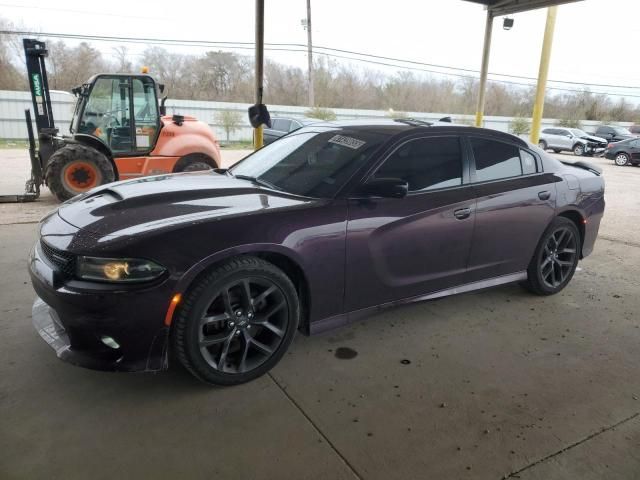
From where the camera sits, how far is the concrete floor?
208 cm

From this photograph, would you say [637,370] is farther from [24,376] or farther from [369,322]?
[24,376]

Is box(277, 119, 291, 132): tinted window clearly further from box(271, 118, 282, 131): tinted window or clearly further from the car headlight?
the car headlight

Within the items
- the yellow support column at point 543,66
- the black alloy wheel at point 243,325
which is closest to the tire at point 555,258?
the black alloy wheel at point 243,325

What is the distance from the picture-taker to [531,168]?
392cm

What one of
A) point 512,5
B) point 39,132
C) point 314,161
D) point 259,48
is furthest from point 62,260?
point 512,5

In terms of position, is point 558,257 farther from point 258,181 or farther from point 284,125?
point 284,125

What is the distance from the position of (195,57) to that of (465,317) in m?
40.8

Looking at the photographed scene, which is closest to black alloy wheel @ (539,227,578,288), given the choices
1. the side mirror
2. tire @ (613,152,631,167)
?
the side mirror

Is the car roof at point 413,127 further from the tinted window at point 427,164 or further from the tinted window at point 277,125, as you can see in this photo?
the tinted window at point 277,125

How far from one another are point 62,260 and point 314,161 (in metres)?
1.73

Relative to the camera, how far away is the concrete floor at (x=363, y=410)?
2.08 meters

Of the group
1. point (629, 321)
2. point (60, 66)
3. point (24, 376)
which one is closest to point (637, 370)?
point (629, 321)

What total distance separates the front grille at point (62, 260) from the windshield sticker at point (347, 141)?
1902 mm

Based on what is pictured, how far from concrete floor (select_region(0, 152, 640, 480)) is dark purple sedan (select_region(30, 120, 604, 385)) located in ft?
0.89
